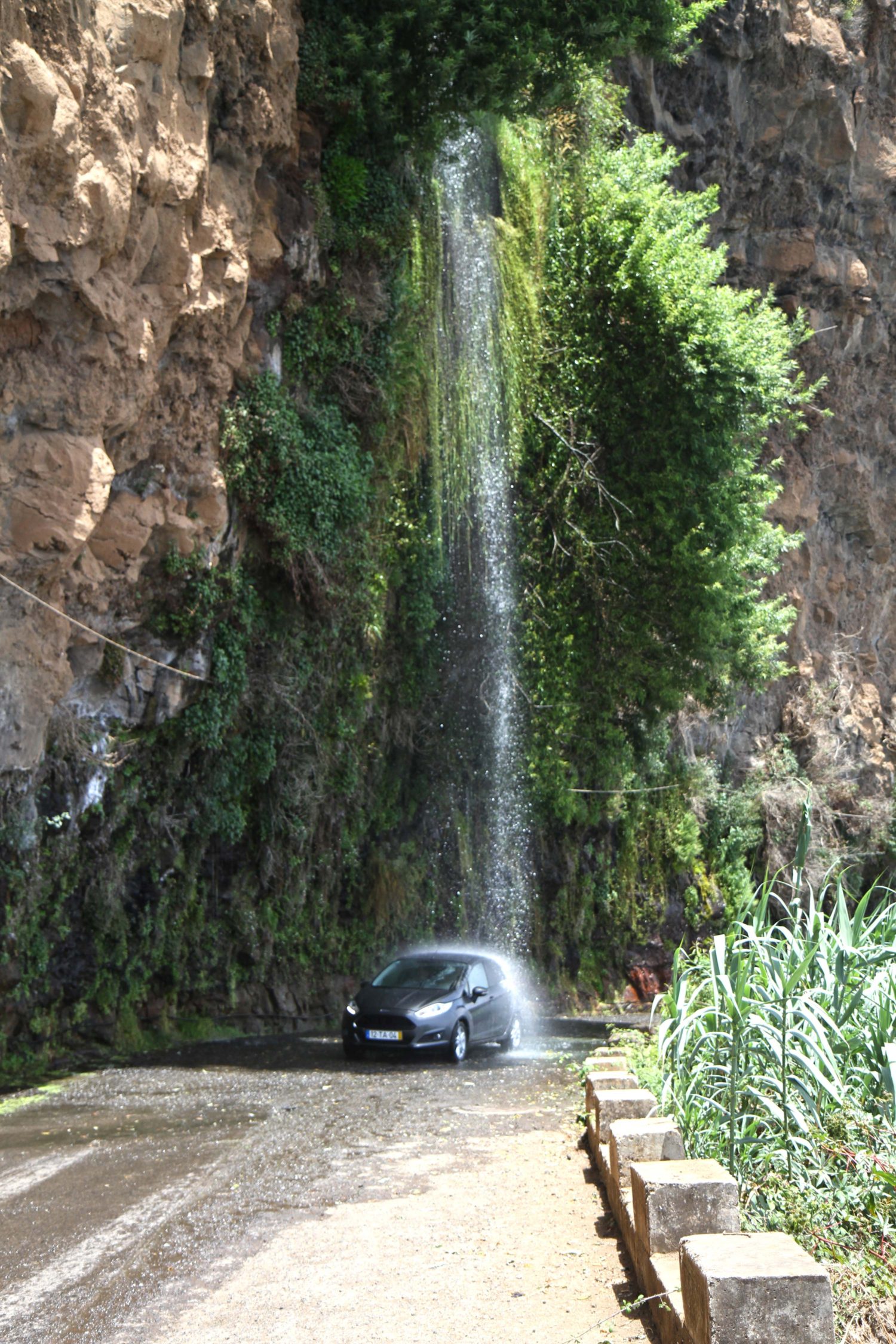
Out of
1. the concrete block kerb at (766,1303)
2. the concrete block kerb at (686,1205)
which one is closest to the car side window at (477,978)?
the concrete block kerb at (686,1205)

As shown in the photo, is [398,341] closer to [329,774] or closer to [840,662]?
[329,774]

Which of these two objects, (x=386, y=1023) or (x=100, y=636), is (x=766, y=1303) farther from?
(x=100, y=636)

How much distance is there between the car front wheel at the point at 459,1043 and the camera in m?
13.9

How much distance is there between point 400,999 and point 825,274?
21830 mm

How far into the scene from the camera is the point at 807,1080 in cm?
518

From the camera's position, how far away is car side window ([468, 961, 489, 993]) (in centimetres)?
1459

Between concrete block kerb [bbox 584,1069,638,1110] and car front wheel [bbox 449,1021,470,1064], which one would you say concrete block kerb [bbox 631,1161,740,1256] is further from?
car front wheel [bbox 449,1021,470,1064]

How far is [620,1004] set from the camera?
24000 millimetres

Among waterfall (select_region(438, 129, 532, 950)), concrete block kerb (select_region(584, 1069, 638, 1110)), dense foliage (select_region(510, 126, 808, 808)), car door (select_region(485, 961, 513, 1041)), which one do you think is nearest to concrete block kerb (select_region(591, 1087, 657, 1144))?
concrete block kerb (select_region(584, 1069, 638, 1110))

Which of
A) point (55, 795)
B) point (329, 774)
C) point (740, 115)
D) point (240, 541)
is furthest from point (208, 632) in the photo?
point (740, 115)

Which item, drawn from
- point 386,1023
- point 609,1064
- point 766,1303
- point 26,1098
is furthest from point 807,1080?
point 386,1023

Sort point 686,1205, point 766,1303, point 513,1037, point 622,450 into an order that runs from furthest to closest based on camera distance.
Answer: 1. point 622,450
2. point 513,1037
3. point 686,1205
4. point 766,1303

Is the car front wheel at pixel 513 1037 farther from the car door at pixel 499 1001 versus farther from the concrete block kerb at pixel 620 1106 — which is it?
the concrete block kerb at pixel 620 1106

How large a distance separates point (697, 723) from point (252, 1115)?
62.5 feet
